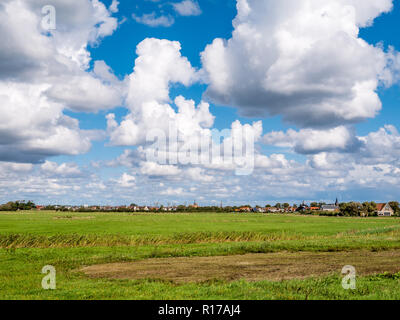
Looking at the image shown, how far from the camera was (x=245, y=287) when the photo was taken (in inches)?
639

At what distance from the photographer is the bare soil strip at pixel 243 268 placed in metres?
20.3

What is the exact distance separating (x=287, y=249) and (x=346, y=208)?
14977 cm

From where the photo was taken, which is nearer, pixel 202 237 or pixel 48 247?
pixel 48 247

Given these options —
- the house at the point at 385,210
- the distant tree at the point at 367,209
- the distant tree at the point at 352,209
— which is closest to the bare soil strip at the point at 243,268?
the distant tree at the point at 352,209

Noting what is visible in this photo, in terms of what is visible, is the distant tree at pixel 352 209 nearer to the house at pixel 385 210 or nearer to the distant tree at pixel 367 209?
the distant tree at pixel 367 209

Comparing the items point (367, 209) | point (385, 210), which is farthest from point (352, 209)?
point (385, 210)

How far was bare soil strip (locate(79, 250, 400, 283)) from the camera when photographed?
66.7 ft

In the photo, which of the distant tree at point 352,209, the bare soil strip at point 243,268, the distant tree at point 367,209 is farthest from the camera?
the distant tree at point 367,209

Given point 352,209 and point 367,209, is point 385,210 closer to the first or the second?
point 367,209

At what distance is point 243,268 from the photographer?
76.6 ft
